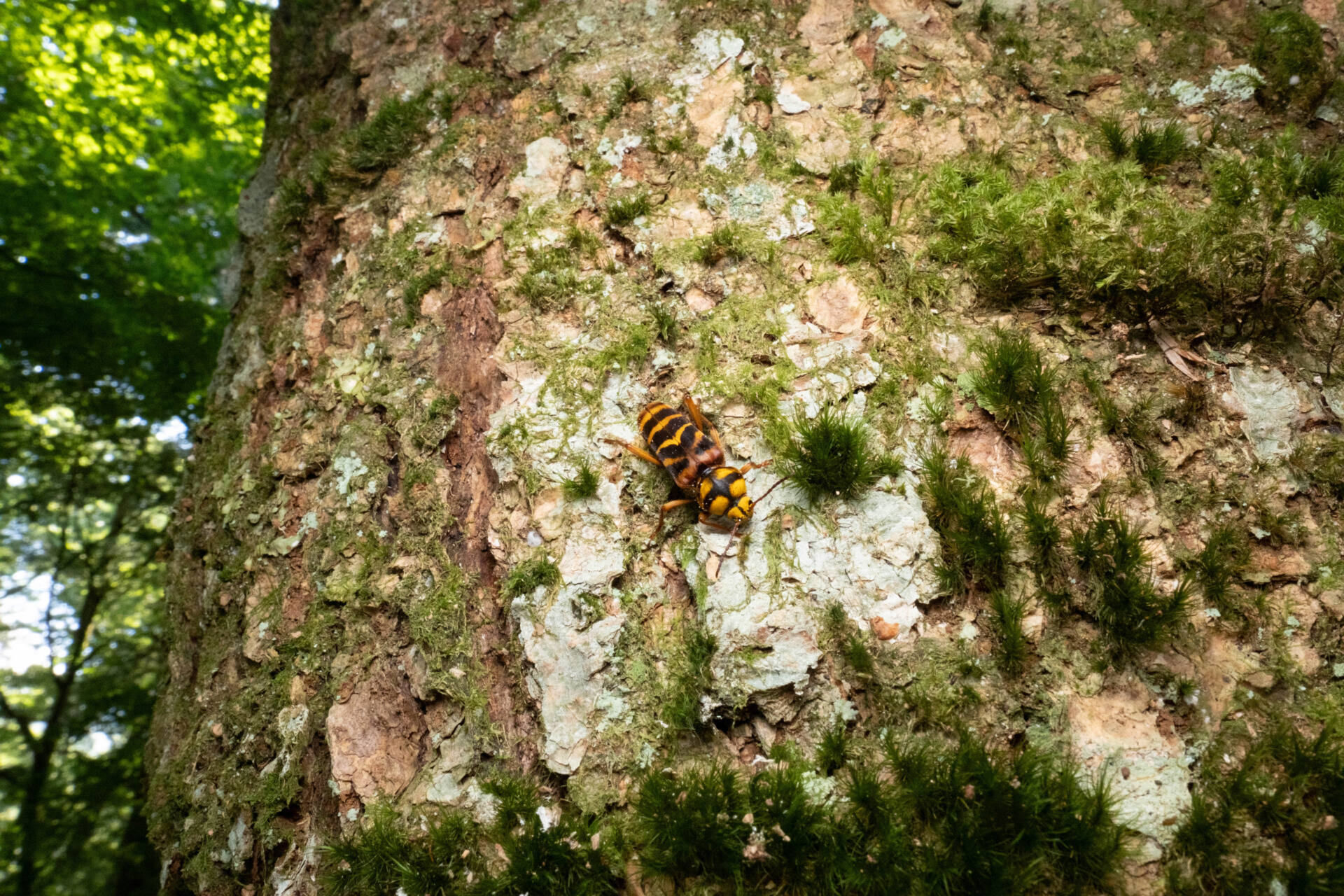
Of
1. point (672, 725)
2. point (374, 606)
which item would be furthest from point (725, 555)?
point (374, 606)

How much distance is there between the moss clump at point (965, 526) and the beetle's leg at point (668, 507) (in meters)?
0.90

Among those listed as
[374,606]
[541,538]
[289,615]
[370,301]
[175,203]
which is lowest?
[541,538]

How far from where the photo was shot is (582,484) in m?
2.71

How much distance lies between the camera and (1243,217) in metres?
2.67

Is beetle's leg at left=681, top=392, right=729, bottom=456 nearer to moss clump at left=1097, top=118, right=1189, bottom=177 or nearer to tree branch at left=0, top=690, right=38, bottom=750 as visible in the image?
moss clump at left=1097, top=118, right=1189, bottom=177

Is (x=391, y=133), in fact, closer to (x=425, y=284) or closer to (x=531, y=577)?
(x=425, y=284)

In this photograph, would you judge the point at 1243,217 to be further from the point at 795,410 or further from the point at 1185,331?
the point at 795,410

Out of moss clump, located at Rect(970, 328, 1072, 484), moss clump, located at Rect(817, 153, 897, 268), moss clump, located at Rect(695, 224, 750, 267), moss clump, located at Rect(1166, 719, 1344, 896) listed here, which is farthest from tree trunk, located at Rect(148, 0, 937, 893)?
moss clump, located at Rect(1166, 719, 1344, 896)

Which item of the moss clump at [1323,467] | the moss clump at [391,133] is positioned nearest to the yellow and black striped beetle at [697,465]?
the moss clump at [1323,467]

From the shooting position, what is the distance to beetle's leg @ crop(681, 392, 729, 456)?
2.73m

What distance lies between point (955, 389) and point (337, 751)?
286cm

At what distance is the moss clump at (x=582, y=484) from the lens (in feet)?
8.84

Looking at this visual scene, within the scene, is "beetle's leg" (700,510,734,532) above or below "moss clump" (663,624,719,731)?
above

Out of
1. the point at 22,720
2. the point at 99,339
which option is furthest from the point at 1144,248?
the point at 22,720
